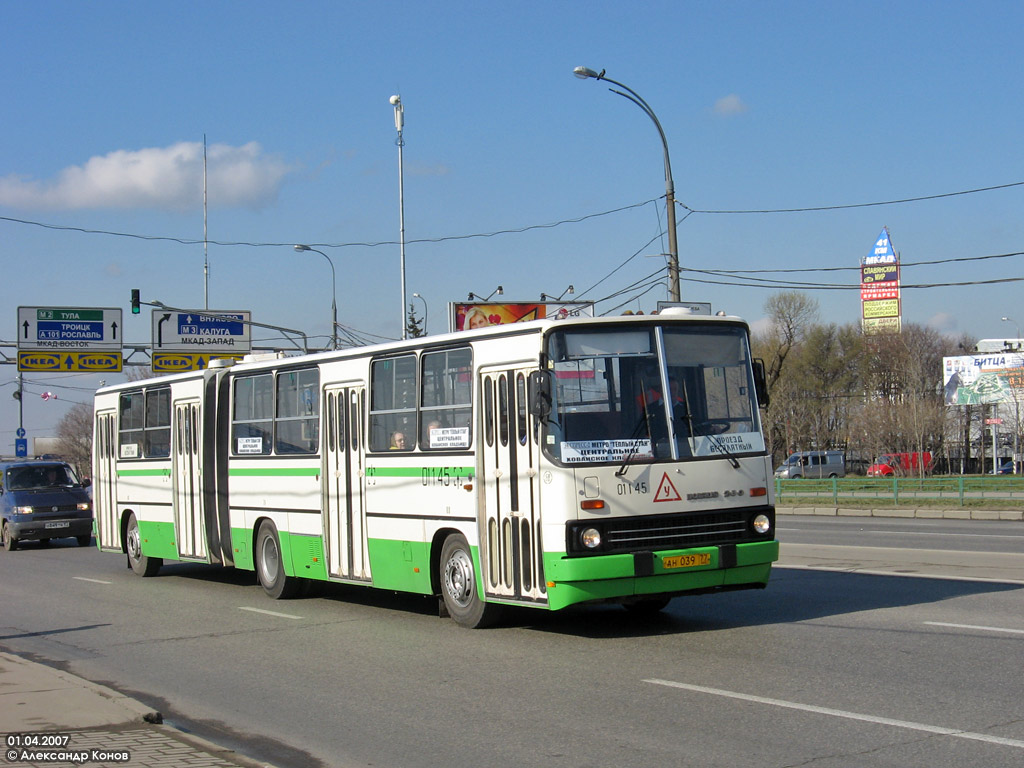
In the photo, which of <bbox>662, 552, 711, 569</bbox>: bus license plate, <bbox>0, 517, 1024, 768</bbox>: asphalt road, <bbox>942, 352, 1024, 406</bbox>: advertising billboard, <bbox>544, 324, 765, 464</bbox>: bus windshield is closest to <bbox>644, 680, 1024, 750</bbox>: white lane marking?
<bbox>0, 517, 1024, 768</bbox>: asphalt road

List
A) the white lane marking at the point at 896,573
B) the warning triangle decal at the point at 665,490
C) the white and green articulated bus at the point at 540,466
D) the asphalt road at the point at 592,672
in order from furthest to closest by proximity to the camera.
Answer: the white lane marking at the point at 896,573 < the warning triangle decal at the point at 665,490 < the white and green articulated bus at the point at 540,466 < the asphalt road at the point at 592,672

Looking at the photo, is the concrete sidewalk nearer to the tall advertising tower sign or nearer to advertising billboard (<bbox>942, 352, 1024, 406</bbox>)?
advertising billboard (<bbox>942, 352, 1024, 406</bbox>)

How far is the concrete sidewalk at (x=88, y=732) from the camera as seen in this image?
21.7 ft

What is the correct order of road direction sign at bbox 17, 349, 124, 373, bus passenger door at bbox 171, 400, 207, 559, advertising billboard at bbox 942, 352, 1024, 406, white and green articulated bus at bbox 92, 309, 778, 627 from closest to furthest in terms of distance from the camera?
white and green articulated bus at bbox 92, 309, 778, 627 < bus passenger door at bbox 171, 400, 207, 559 < road direction sign at bbox 17, 349, 124, 373 < advertising billboard at bbox 942, 352, 1024, 406

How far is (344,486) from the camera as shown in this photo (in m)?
13.8

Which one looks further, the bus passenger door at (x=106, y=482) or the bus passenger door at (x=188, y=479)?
the bus passenger door at (x=106, y=482)

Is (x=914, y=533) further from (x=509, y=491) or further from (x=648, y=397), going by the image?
(x=509, y=491)

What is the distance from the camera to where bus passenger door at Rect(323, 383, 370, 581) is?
1350 cm

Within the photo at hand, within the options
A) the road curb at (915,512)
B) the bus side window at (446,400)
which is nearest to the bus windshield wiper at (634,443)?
the bus side window at (446,400)

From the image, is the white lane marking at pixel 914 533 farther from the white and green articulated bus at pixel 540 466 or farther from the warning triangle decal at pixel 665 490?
the warning triangle decal at pixel 665 490

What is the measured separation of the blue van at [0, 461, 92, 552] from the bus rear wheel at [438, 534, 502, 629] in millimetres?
17668

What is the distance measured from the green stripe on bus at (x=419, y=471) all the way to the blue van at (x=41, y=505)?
16431 millimetres

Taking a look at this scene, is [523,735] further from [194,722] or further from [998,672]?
[998,672]

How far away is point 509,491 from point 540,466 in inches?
23.2
